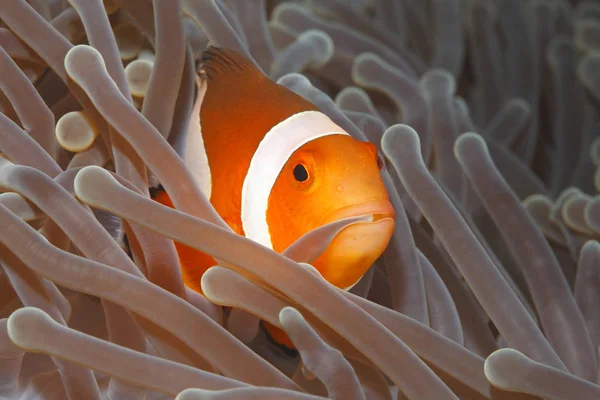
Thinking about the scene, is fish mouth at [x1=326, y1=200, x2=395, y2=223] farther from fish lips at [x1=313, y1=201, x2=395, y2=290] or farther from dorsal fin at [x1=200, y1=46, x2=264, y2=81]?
dorsal fin at [x1=200, y1=46, x2=264, y2=81]

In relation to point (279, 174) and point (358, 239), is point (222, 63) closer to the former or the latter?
point (279, 174)

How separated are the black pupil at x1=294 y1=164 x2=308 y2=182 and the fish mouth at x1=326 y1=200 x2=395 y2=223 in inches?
2.4

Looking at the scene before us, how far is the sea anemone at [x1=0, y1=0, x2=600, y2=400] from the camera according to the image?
2.28ft

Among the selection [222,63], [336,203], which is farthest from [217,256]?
[222,63]

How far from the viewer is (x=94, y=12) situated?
0.93 metres

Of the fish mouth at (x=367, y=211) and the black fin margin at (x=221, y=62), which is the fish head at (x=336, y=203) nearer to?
the fish mouth at (x=367, y=211)

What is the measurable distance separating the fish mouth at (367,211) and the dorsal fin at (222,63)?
345mm

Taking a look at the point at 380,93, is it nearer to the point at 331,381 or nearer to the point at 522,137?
the point at 522,137

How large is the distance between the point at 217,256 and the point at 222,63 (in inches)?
16.5

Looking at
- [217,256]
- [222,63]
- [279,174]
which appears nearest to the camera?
[217,256]

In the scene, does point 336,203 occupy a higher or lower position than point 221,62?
lower

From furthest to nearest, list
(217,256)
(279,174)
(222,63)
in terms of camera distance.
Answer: (222,63) → (279,174) → (217,256)

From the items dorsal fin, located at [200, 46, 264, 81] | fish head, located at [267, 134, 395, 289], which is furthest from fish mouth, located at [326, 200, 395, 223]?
dorsal fin, located at [200, 46, 264, 81]

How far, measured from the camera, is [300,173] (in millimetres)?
793
